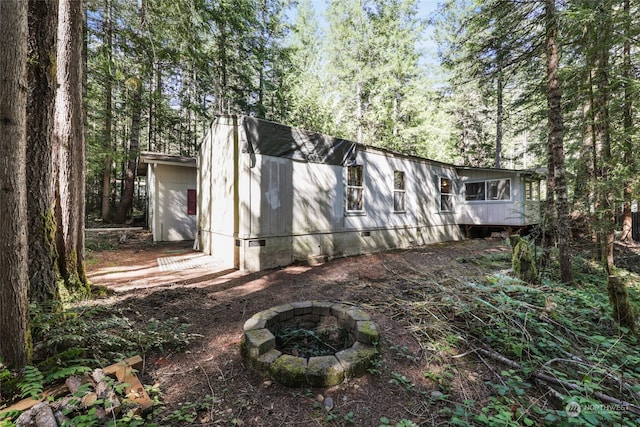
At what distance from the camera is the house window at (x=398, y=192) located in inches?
368

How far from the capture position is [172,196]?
10172 mm

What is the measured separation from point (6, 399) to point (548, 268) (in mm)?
7970

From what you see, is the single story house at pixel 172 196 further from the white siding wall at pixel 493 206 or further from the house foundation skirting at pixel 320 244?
the white siding wall at pixel 493 206

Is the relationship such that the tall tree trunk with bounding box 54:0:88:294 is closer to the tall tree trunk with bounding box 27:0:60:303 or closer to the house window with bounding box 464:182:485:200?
the tall tree trunk with bounding box 27:0:60:303

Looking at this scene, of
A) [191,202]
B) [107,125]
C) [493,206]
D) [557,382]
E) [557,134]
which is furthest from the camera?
[107,125]

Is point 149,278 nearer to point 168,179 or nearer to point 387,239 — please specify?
point 168,179

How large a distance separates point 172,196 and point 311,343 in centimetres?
930

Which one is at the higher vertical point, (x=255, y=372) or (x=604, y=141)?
(x=604, y=141)

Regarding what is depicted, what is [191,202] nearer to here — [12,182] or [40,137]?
[40,137]

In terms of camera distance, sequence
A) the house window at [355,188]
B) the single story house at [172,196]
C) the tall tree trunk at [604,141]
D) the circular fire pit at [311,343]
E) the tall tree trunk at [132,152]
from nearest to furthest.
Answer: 1. the circular fire pit at [311,343]
2. the tall tree trunk at [604,141]
3. the house window at [355,188]
4. the single story house at [172,196]
5. the tall tree trunk at [132,152]

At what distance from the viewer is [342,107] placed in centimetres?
1723

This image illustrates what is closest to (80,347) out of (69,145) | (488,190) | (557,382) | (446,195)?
(69,145)

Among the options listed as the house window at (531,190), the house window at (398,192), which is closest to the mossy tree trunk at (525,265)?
the house window at (398,192)

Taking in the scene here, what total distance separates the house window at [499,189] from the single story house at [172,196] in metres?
12.4
